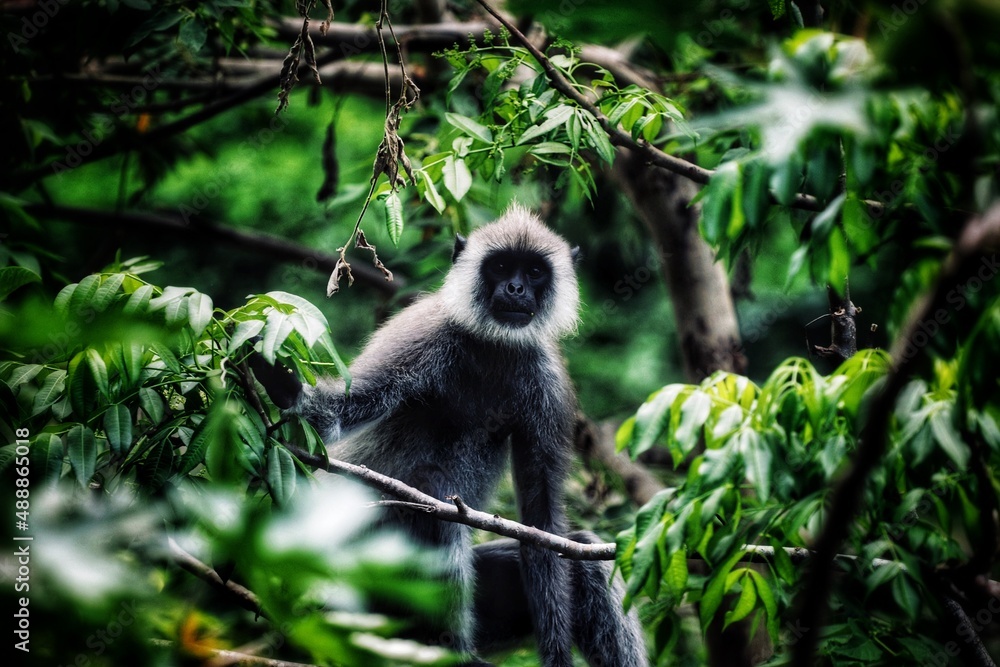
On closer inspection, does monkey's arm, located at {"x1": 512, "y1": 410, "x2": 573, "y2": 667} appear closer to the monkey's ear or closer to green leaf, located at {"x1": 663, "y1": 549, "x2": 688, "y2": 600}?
the monkey's ear

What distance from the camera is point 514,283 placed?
183 inches

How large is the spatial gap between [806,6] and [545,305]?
219 cm

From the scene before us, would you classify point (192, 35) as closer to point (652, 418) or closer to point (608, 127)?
point (608, 127)

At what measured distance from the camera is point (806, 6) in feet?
11.7

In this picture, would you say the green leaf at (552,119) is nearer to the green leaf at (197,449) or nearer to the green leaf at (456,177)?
the green leaf at (456,177)

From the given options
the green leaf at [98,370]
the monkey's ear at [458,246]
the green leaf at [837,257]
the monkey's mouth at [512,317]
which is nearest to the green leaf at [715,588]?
the green leaf at [837,257]

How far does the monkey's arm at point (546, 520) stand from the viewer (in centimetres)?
434

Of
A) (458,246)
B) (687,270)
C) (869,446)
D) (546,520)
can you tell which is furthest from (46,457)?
(687,270)

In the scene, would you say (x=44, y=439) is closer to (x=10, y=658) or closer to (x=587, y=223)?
(x=10, y=658)

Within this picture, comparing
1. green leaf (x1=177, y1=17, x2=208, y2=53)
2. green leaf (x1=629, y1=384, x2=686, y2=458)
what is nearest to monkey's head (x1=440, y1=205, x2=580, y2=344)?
green leaf (x1=177, y1=17, x2=208, y2=53)

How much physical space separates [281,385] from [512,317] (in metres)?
1.67

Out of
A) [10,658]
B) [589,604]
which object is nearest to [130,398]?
[10,658]

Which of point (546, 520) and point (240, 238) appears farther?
point (240, 238)

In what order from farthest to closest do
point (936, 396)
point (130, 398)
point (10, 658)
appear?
point (130, 398) → point (936, 396) → point (10, 658)
